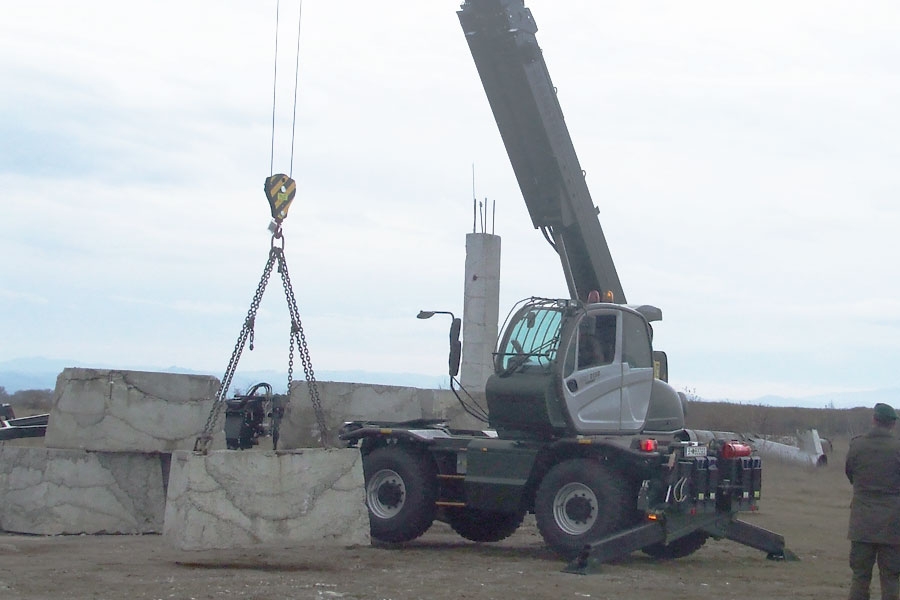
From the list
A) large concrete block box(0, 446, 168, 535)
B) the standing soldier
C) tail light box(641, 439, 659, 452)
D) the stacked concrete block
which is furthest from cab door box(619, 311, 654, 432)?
large concrete block box(0, 446, 168, 535)

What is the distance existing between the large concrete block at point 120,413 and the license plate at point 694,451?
601 centimetres

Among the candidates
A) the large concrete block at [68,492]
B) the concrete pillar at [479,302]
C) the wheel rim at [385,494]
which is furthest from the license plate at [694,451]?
the concrete pillar at [479,302]

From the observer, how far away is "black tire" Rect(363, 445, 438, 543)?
13.0m

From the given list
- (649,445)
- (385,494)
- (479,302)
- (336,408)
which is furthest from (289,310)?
(479,302)

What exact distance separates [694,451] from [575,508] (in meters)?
1.32

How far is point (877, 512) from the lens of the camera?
30.2 feet

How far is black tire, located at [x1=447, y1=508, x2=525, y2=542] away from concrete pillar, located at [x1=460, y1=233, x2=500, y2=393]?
35.1 ft

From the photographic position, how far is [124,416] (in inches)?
551

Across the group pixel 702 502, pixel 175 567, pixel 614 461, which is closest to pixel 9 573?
pixel 175 567

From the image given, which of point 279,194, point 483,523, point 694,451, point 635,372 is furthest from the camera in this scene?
point 483,523

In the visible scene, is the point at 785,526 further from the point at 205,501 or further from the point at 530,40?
the point at 205,501

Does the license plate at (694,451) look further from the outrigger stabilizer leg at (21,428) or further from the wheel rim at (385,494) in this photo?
the outrigger stabilizer leg at (21,428)

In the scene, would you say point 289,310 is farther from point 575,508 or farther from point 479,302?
point 479,302

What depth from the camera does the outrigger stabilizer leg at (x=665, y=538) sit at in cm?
1099
